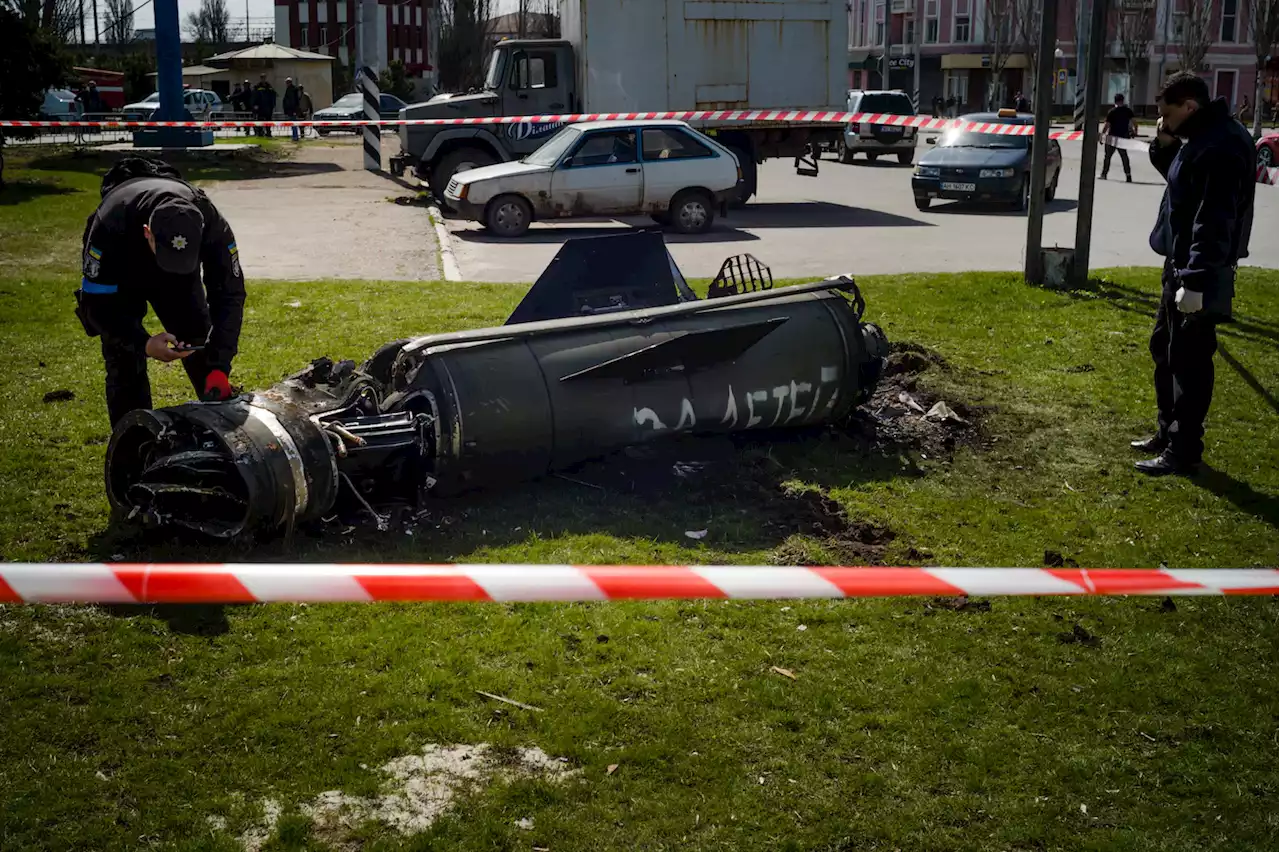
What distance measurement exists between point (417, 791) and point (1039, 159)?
9991 mm

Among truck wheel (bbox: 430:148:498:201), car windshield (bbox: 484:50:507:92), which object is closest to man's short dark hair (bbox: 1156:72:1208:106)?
truck wheel (bbox: 430:148:498:201)

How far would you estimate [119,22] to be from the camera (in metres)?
87.8

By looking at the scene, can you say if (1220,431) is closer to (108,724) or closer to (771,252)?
(108,724)

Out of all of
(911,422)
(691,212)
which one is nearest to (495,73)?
(691,212)

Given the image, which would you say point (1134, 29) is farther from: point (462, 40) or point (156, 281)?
point (156, 281)

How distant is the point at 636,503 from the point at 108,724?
269 cm

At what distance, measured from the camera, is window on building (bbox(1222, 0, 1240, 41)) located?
62781 mm

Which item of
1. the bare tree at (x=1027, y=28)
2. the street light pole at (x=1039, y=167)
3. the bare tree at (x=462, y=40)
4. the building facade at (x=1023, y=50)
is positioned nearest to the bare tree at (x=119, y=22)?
the bare tree at (x=462, y=40)

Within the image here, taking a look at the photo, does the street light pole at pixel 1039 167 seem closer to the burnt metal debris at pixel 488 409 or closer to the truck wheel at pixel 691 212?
the burnt metal debris at pixel 488 409

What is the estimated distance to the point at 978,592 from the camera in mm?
3285

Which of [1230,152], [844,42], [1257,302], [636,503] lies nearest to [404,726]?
[636,503]

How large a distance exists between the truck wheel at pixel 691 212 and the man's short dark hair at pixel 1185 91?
1095 cm

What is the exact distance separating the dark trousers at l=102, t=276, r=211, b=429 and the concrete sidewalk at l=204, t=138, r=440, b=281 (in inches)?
263

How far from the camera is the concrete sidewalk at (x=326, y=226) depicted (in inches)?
523
